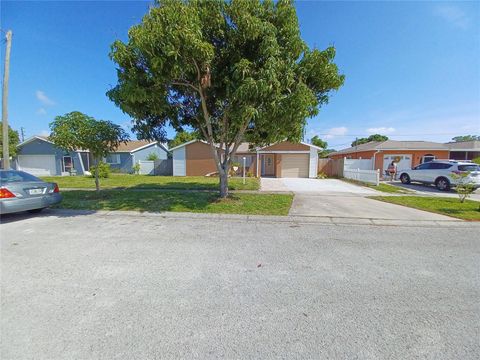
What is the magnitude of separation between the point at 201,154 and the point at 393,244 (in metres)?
17.1

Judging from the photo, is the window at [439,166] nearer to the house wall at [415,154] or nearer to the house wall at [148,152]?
the house wall at [415,154]

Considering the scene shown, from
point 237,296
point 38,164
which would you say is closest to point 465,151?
point 237,296

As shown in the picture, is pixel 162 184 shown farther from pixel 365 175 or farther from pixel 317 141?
pixel 317 141

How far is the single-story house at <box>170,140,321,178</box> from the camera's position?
1912cm

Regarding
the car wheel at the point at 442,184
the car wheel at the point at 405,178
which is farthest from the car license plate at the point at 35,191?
the car wheel at the point at 405,178

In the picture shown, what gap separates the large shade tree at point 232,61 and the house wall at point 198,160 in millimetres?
12846

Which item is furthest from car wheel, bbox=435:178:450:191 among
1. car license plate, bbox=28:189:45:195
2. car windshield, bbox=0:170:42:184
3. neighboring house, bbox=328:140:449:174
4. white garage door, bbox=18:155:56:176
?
white garage door, bbox=18:155:56:176

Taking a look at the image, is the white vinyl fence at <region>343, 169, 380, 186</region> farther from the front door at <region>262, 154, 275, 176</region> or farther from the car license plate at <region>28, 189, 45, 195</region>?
the car license plate at <region>28, 189, 45, 195</region>

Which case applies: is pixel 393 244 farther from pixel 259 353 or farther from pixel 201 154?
pixel 201 154

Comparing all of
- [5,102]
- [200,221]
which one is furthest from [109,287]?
[5,102]

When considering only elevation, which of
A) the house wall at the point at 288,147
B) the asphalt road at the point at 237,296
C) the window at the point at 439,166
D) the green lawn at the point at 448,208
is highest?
the house wall at the point at 288,147

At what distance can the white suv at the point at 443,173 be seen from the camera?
10.8 m

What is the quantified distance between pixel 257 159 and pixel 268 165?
2.58 metres

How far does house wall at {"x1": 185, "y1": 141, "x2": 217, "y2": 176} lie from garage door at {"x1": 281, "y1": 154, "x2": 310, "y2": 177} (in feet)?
21.0
